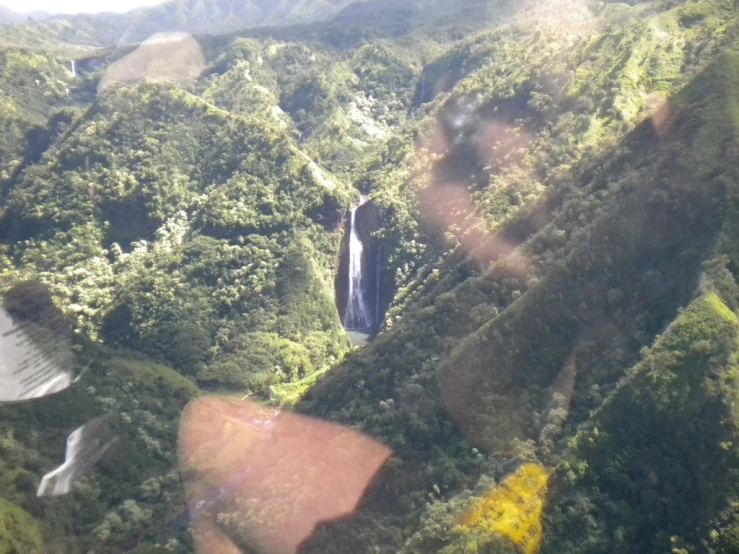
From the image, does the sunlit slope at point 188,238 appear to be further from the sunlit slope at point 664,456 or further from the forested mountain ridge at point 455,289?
the sunlit slope at point 664,456

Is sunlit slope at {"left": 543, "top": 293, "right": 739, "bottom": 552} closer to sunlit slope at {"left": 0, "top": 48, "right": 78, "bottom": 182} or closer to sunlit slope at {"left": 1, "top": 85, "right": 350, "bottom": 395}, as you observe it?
sunlit slope at {"left": 1, "top": 85, "right": 350, "bottom": 395}

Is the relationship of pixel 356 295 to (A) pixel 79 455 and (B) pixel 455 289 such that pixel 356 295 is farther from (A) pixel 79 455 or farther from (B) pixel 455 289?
(A) pixel 79 455

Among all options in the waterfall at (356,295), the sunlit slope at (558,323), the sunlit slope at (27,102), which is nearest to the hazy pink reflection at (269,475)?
the sunlit slope at (558,323)

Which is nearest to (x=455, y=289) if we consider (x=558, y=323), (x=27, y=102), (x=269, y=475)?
(x=558, y=323)

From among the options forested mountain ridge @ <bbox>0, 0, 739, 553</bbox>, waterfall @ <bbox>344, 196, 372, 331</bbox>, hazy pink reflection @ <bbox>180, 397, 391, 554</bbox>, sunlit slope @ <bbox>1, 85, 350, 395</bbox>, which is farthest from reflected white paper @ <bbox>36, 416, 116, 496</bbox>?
waterfall @ <bbox>344, 196, 372, 331</bbox>

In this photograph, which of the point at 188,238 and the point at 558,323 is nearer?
the point at 558,323

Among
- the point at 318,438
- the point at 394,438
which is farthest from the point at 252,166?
the point at 394,438
